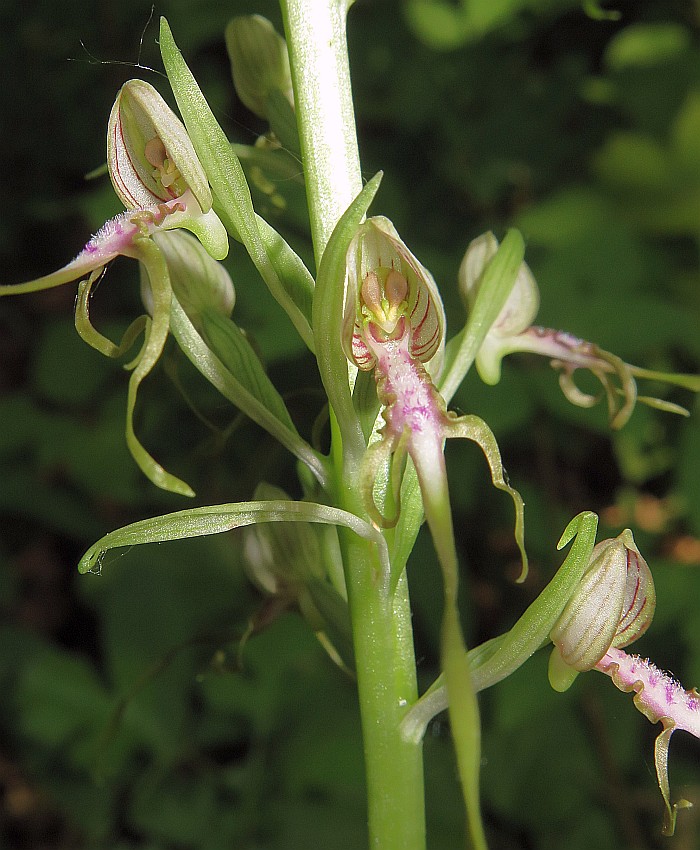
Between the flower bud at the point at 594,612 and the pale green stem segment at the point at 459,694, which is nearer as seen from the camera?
the pale green stem segment at the point at 459,694

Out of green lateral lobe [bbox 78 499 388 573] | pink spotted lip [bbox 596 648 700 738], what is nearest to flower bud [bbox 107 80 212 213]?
green lateral lobe [bbox 78 499 388 573]

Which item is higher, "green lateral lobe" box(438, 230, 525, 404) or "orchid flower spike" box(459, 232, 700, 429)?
"green lateral lobe" box(438, 230, 525, 404)

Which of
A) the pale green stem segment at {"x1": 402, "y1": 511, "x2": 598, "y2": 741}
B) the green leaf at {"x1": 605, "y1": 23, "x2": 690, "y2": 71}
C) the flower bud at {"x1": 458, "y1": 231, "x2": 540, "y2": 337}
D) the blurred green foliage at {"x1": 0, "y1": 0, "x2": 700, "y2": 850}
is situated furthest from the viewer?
→ the green leaf at {"x1": 605, "y1": 23, "x2": 690, "y2": 71}

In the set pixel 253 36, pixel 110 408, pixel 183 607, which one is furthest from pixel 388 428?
pixel 110 408

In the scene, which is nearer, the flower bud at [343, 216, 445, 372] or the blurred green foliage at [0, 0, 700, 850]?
the flower bud at [343, 216, 445, 372]

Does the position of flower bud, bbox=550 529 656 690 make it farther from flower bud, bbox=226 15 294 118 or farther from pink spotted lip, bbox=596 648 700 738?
flower bud, bbox=226 15 294 118

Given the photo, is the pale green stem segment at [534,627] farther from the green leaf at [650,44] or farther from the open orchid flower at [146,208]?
the green leaf at [650,44]

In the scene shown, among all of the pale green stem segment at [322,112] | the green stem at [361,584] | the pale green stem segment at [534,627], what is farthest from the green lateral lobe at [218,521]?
the pale green stem segment at [322,112]

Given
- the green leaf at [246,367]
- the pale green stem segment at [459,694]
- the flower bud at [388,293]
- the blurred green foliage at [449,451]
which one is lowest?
the blurred green foliage at [449,451]
